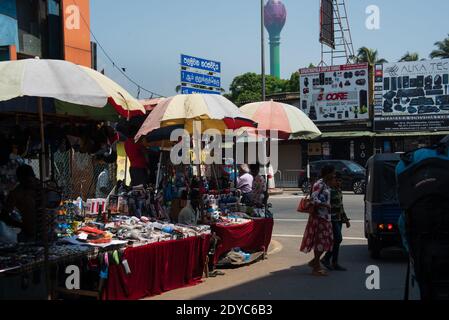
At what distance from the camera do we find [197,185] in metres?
10.4

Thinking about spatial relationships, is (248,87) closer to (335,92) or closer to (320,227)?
(335,92)

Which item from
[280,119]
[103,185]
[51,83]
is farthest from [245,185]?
[51,83]

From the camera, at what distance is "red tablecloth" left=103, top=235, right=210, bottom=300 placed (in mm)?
6926

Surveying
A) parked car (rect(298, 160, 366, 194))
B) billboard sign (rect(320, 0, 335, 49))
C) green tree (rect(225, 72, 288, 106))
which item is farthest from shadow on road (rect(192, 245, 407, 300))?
green tree (rect(225, 72, 288, 106))

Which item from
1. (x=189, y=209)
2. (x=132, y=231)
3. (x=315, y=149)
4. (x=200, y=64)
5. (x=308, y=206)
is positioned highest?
(x=200, y=64)

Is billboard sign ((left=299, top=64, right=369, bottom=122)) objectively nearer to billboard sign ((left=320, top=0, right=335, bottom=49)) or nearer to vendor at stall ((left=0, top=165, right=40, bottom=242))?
billboard sign ((left=320, top=0, right=335, bottom=49))

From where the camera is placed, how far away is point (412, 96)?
32.4 meters

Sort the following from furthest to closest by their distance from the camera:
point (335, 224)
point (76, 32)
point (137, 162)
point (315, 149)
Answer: point (315, 149)
point (76, 32)
point (137, 162)
point (335, 224)

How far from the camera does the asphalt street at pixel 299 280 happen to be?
7559mm

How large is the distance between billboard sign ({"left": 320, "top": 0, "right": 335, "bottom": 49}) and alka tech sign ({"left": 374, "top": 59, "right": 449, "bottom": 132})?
5.14 m

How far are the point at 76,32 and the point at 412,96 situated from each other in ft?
72.8

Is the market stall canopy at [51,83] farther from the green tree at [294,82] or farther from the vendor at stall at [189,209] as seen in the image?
the green tree at [294,82]

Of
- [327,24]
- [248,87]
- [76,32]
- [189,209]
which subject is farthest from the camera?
[248,87]
